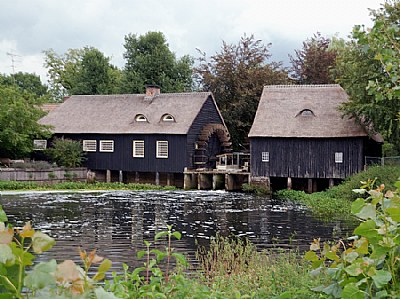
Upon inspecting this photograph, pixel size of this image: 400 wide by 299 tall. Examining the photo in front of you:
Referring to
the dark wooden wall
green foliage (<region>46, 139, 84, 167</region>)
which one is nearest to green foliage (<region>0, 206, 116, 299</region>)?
the dark wooden wall

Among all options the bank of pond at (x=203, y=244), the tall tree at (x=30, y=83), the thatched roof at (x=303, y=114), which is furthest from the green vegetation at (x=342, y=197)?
the tall tree at (x=30, y=83)

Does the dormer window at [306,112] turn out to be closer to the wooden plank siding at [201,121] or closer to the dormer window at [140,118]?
the wooden plank siding at [201,121]

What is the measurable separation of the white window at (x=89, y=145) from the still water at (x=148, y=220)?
28.2 ft

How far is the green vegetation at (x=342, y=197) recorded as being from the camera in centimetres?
2102

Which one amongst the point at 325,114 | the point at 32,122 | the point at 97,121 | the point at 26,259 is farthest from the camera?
the point at 97,121

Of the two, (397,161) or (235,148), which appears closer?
(397,161)

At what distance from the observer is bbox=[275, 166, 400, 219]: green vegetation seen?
69.0 ft

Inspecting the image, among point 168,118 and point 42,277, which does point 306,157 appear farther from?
point 42,277

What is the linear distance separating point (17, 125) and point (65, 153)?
11.8ft

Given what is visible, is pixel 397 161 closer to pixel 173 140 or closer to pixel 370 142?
pixel 370 142

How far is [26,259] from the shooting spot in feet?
7.12

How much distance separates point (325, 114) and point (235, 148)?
39.8ft

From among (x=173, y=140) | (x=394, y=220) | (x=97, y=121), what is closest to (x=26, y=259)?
(x=394, y=220)

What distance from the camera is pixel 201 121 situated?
3691cm
